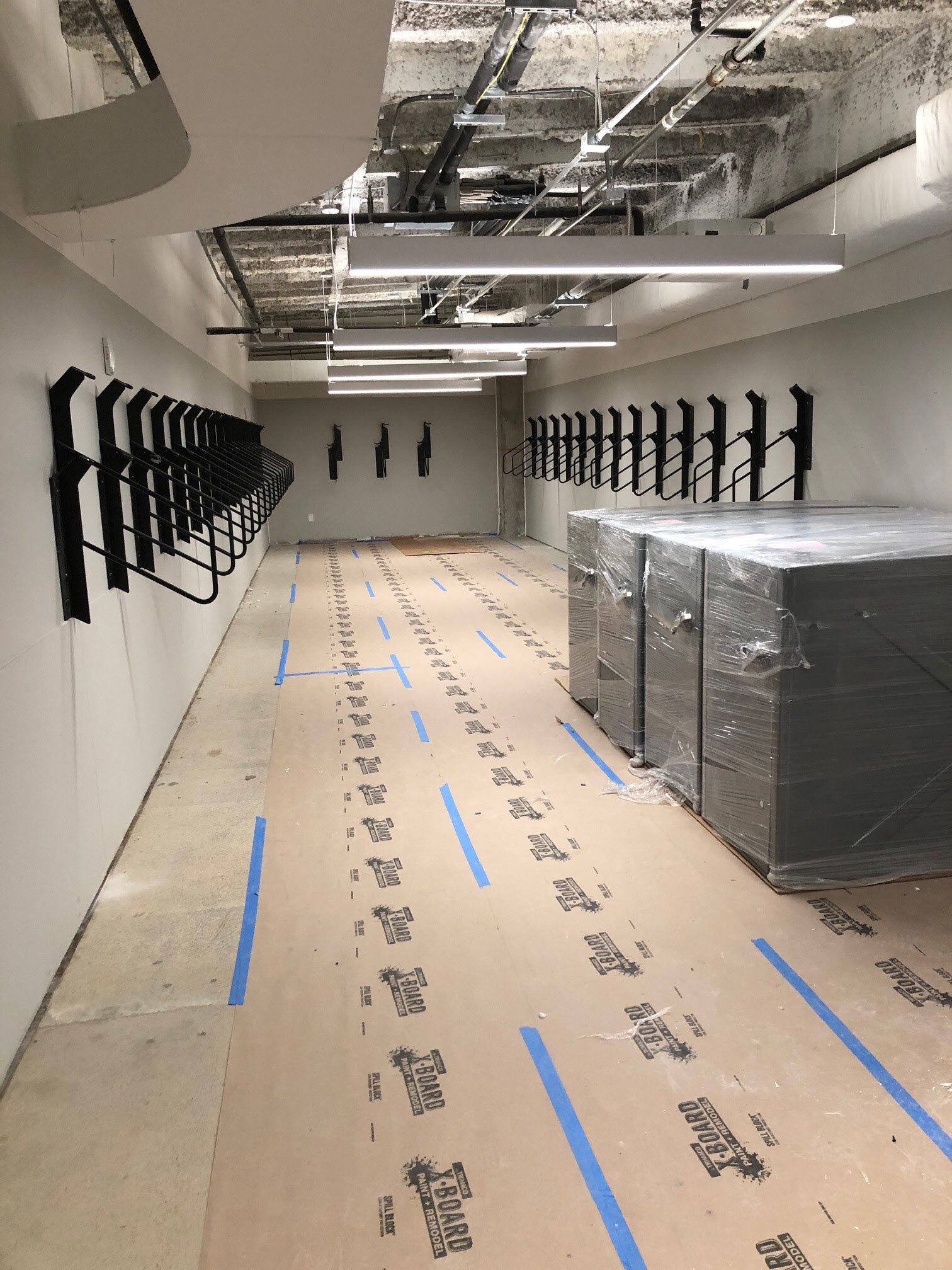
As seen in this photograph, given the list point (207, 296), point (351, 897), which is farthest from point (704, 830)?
point (207, 296)

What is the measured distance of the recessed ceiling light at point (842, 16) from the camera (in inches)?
157

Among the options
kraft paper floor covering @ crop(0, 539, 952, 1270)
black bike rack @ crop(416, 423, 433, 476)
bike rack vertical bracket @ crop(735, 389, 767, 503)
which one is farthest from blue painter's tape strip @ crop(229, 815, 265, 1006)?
black bike rack @ crop(416, 423, 433, 476)

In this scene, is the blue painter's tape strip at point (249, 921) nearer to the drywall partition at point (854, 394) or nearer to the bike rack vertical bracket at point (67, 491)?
the bike rack vertical bracket at point (67, 491)

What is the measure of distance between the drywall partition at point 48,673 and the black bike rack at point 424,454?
1090 centimetres

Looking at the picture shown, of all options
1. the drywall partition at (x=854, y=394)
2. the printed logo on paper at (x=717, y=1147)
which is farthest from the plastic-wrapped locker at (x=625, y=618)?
the printed logo on paper at (x=717, y=1147)

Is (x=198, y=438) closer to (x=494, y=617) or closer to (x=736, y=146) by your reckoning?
(x=494, y=617)

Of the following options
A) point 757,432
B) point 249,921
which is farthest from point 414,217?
point 249,921

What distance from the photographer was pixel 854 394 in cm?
591

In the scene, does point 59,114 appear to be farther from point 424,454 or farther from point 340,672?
point 424,454

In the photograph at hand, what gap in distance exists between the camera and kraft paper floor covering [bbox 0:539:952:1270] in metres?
1.91

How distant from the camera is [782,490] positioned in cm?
698

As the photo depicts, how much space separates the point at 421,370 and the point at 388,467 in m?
5.75

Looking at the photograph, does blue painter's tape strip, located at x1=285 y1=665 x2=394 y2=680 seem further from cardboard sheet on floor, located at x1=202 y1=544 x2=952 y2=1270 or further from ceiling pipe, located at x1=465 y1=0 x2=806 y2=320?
ceiling pipe, located at x1=465 y1=0 x2=806 y2=320

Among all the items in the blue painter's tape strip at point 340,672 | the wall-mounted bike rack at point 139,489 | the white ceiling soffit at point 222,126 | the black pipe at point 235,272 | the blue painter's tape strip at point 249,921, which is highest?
the black pipe at point 235,272
